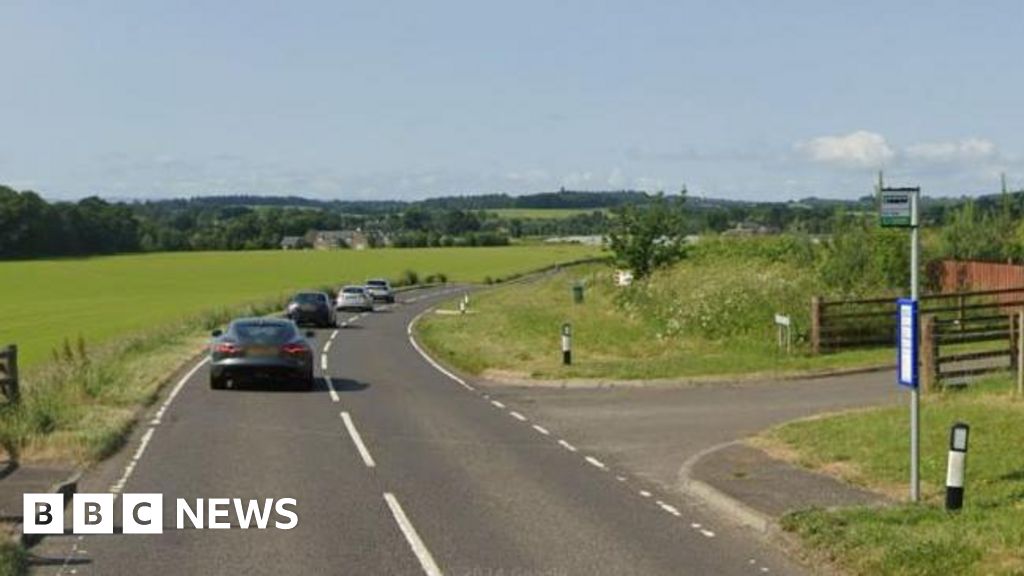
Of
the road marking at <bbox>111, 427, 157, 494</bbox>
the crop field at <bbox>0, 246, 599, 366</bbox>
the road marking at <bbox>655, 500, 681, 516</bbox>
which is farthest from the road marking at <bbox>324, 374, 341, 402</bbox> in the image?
the crop field at <bbox>0, 246, 599, 366</bbox>

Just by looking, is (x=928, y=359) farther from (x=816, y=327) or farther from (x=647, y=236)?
(x=647, y=236)

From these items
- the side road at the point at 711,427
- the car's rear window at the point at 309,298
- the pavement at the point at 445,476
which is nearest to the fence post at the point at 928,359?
the side road at the point at 711,427

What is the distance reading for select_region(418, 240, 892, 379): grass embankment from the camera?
29.8 metres

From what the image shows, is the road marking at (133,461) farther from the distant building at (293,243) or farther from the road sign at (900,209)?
the distant building at (293,243)

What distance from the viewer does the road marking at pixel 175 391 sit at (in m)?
22.3

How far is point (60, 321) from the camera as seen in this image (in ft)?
243

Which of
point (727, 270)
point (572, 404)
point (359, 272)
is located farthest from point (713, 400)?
point (359, 272)

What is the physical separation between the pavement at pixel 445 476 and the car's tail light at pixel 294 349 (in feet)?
2.54

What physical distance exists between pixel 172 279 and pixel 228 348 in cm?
8800

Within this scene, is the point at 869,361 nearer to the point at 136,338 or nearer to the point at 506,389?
the point at 506,389

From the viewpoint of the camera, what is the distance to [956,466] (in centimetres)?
1226

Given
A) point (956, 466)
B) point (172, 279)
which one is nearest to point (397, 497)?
point (956, 466)

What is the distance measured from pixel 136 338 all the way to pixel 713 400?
83.5 ft

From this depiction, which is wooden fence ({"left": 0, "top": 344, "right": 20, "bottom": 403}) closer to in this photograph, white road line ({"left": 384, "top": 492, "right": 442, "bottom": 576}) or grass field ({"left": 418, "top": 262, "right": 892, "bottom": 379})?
white road line ({"left": 384, "top": 492, "right": 442, "bottom": 576})
